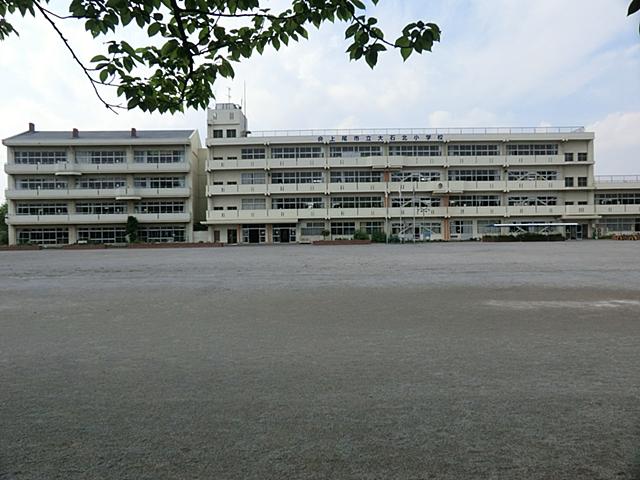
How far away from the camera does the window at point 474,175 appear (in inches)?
2231

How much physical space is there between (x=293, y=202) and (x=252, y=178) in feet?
17.8

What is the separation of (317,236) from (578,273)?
4200 centimetres

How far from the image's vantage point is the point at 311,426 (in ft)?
11.2

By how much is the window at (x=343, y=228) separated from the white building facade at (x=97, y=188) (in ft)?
52.3

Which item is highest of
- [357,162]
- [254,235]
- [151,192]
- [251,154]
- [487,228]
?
[251,154]

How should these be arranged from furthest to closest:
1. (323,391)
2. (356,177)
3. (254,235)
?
1. (254,235)
2. (356,177)
3. (323,391)

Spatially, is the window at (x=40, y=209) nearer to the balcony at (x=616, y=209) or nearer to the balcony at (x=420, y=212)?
the balcony at (x=420, y=212)

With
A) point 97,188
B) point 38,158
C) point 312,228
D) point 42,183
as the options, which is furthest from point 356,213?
point 38,158

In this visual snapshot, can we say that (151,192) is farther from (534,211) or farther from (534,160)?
(534,160)

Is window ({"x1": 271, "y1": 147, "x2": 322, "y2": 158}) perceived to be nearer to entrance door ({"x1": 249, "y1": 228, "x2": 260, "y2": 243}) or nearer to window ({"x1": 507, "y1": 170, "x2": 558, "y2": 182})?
entrance door ({"x1": 249, "y1": 228, "x2": 260, "y2": 243})

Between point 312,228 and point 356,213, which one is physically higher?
point 356,213

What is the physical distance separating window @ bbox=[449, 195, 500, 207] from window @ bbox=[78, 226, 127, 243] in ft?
122

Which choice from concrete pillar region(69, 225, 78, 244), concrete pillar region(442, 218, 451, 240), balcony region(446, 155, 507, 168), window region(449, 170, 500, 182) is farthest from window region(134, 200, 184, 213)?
window region(449, 170, 500, 182)

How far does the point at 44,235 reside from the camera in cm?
5438
